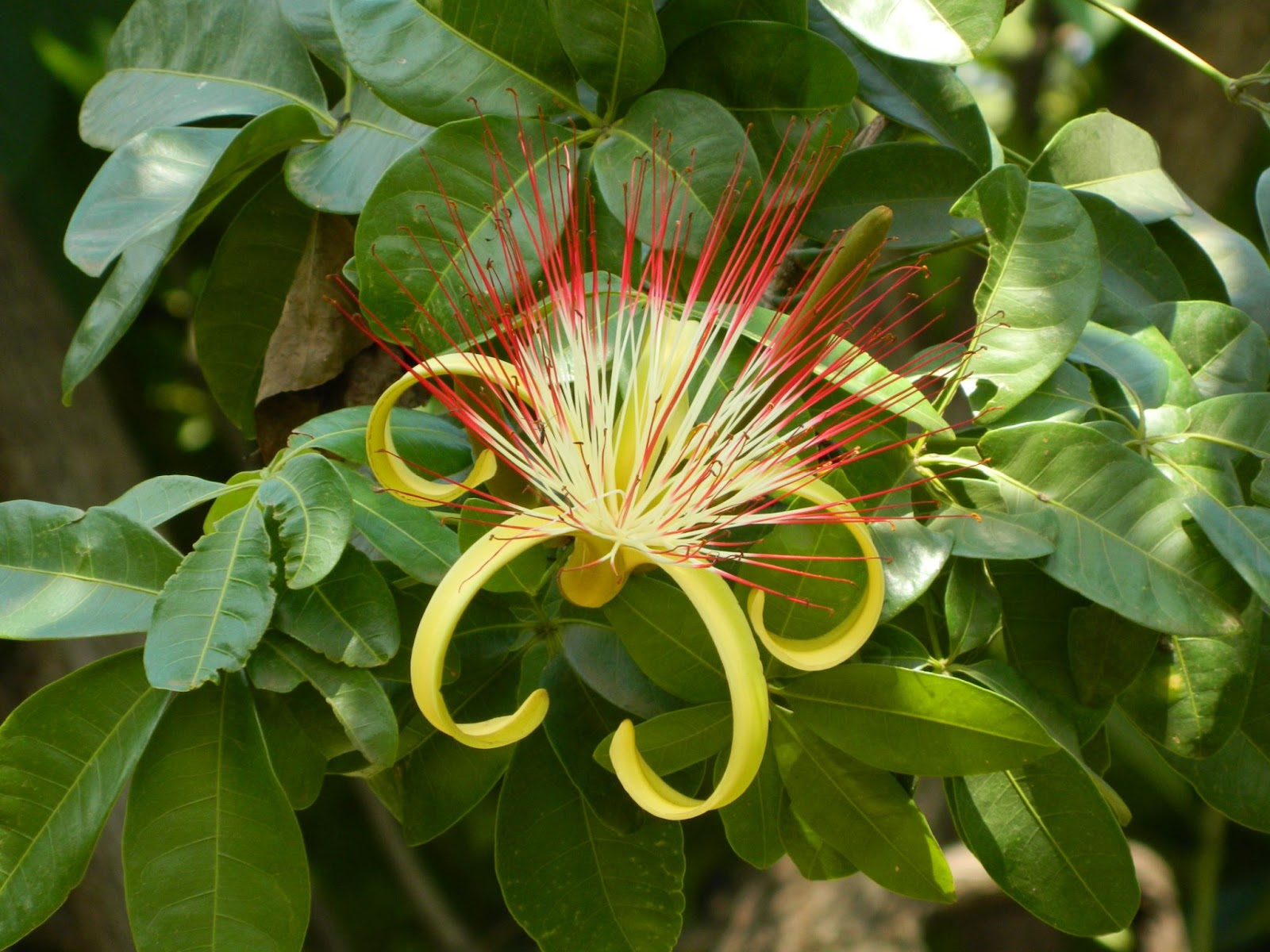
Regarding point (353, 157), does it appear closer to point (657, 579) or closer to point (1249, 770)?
point (657, 579)

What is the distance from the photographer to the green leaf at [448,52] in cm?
79

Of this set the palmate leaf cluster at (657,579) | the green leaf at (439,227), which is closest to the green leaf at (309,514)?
the palmate leaf cluster at (657,579)

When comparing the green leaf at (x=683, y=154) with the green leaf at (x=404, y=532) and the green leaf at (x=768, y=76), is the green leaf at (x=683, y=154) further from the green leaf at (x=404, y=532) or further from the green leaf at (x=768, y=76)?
the green leaf at (x=404, y=532)

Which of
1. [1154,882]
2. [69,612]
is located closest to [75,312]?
[69,612]

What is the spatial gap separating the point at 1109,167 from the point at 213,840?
0.76 metres

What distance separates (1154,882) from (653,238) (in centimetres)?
219

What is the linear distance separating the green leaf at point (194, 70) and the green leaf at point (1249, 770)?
759mm

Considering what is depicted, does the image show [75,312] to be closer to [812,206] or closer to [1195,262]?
[812,206]

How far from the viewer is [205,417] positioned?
2.00m

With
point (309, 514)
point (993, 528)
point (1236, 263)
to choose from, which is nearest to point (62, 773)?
point (309, 514)

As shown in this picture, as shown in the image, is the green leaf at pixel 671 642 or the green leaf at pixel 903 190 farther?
the green leaf at pixel 903 190

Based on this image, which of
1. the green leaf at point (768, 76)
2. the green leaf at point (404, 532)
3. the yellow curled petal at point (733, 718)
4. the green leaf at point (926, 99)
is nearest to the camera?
the yellow curled petal at point (733, 718)

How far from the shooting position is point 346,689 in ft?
2.19

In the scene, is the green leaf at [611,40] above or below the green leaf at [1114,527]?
above
